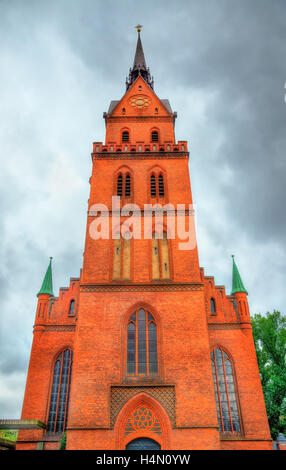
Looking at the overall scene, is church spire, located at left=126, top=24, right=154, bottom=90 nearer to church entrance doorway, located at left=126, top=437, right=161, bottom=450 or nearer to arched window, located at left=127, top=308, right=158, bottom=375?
arched window, located at left=127, top=308, right=158, bottom=375

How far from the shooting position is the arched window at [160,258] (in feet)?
68.4

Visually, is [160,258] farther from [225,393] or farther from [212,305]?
[225,393]

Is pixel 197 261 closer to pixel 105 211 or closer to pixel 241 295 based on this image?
pixel 241 295

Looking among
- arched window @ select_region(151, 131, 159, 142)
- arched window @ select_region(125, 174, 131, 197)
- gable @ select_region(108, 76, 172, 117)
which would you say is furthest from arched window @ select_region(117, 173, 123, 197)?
gable @ select_region(108, 76, 172, 117)

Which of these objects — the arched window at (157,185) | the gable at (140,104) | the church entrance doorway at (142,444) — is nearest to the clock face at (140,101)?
the gable at (140,104)

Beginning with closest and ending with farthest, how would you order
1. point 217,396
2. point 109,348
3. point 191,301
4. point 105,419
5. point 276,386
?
point 105,419
point 109,348
point 191,301
point 217,396
point 276,386

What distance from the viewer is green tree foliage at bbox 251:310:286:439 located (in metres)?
25.6

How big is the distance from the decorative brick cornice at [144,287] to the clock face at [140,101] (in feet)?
55.3

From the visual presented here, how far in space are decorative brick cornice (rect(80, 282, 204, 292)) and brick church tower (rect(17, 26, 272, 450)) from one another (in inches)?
2.2

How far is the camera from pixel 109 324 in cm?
1886

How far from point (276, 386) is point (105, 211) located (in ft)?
58.3

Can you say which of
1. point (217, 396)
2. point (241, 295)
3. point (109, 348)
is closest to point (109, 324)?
point (109, 348)

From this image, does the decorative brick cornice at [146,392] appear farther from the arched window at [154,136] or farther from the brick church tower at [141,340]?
the arched window at [154,136]

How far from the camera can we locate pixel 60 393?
21.7 m
